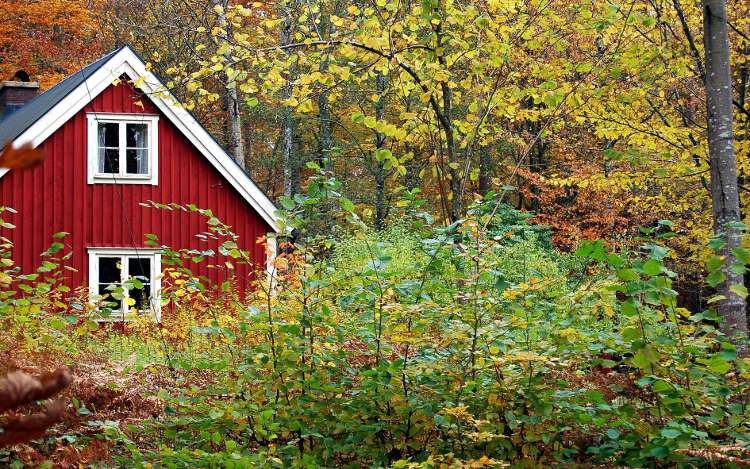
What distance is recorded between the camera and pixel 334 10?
2848cm

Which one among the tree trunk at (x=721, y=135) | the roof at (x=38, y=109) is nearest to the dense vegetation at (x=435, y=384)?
the tree trunk at (x=721, y=135)

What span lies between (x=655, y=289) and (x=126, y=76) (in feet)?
48.1

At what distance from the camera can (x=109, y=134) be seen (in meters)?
17.6

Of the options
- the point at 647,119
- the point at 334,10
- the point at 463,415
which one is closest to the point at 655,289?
the point at 463,415

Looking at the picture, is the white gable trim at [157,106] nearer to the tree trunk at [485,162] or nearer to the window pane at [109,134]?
the window pane at [109,134]

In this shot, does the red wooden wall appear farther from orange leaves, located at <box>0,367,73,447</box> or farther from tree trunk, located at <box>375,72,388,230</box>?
orange leaves, located at <box>0,367,73,447</box>

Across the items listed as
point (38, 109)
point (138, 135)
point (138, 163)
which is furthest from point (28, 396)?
point (38, 109)

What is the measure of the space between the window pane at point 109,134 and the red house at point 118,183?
0.07 ft

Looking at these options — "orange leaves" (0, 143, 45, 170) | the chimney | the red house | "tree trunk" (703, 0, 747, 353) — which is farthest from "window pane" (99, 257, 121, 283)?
"orange leaves" (0, 143, 45, 170)

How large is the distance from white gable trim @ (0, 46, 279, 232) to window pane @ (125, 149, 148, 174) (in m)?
0.96

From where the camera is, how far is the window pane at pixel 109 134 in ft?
57.3

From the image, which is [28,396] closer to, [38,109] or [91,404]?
[91,404]

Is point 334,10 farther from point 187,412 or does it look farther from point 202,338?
point 187,412

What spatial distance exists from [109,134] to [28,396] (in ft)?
57.3
